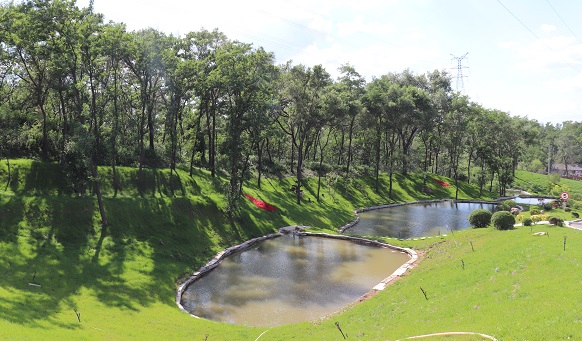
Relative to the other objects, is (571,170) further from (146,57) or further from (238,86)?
(146,57)

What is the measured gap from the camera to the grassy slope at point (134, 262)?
22328 mm

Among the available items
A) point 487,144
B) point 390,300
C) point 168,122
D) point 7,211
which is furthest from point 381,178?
point 7,211

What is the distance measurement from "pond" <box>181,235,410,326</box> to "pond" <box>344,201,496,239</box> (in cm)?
1207

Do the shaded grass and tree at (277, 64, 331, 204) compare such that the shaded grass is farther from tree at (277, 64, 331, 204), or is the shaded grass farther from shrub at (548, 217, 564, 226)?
tree at (277, 64, 331, 204)

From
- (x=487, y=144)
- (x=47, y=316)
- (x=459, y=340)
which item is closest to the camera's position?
(x=459, y=340)

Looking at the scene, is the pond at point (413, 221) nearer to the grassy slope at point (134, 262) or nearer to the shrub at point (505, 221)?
the grassy slope at point (134, 262)

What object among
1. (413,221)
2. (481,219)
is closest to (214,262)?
(481,219)

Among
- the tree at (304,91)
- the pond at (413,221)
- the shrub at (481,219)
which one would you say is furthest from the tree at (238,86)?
the shrub at (481,219)

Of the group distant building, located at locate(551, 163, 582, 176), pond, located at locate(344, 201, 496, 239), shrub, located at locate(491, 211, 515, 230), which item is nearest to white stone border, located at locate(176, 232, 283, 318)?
pond, located at locate(344, 201, 496, 239)

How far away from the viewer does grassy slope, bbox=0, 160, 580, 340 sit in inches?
879

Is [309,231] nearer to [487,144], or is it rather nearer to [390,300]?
[390,300]

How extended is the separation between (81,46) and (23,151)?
65.1ft

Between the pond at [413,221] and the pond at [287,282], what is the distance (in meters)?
12.1

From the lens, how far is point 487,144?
10444cm
